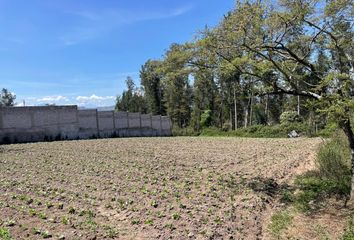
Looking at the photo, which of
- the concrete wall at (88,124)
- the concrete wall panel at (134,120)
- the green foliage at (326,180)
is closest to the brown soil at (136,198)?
the green foliage at (326,180)

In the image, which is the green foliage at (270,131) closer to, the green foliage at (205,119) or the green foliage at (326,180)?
the green foliage at (205,119)

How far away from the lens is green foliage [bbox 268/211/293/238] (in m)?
7.34

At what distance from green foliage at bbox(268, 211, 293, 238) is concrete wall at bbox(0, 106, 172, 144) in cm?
1947

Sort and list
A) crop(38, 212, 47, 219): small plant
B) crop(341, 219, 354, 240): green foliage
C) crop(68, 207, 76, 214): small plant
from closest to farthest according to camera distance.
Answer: crop(38, 212, 47, 219): small plant → crop(68, 207, 76, 214): small plant → crop(341, 219, 354, 240): green foliage

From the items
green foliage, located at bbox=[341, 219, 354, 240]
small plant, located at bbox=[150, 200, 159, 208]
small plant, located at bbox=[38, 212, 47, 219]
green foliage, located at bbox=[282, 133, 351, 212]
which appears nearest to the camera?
small plant, located at bbox=[38, 212, 47, 219]

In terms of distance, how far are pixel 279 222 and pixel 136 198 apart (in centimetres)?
312

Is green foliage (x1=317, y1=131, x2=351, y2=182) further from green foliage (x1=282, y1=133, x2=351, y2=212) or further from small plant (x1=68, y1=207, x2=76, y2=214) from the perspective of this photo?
small plant (x1=68, y1=207, x2=76, y2=214)

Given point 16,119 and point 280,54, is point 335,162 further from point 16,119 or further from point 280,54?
point 16,119

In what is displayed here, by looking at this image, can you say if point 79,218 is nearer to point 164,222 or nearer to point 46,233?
point 46,233

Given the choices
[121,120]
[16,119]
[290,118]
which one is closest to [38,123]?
[16,119]

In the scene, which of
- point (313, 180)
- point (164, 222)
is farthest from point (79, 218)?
point (313, 180)

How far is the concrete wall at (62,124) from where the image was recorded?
2331 centimetres

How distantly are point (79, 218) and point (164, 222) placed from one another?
154 cm

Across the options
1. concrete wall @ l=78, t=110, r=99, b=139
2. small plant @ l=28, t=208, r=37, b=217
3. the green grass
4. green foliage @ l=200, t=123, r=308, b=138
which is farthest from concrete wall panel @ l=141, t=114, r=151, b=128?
the green grass
